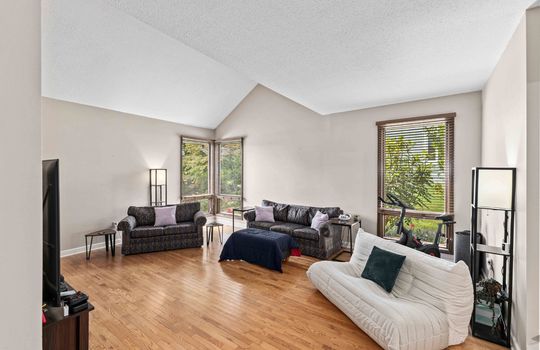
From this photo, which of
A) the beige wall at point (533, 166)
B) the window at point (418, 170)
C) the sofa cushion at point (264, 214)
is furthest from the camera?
the sofa cushion at point (264, 214)

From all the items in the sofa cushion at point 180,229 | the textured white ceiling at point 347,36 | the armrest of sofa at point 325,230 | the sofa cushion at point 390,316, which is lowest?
the sofa cushion at point 390,316

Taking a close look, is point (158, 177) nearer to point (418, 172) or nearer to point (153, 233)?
point (153, 233)

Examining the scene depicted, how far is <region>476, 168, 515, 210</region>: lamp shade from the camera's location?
7.48 ft

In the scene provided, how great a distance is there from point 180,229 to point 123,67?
3.14m

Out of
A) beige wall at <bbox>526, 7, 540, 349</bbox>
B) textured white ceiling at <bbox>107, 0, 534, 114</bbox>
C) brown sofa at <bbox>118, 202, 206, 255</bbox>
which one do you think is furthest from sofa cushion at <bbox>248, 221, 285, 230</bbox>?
beige wall at <bbox>526, 7, 540, 349</bbox>

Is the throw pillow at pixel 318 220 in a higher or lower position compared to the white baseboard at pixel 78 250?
higher

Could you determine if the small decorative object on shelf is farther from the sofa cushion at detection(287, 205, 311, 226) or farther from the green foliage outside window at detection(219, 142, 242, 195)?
the sofa cushion at detection(287, 205, 311, 226)

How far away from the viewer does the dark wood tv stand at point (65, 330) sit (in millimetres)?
1589

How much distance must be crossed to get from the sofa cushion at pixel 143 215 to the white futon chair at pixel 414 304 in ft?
13.1

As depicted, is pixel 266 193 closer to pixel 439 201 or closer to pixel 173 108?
pixel 173 108

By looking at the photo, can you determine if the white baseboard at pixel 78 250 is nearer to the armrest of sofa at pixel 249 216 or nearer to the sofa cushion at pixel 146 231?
the sofa cushion at pixel 146 231

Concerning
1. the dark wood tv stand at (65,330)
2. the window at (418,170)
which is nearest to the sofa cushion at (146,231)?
the dark wood tv stand at (65,330)

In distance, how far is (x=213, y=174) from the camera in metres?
7.73

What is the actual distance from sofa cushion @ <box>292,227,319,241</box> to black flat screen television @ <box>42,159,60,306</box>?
3.76 metres
